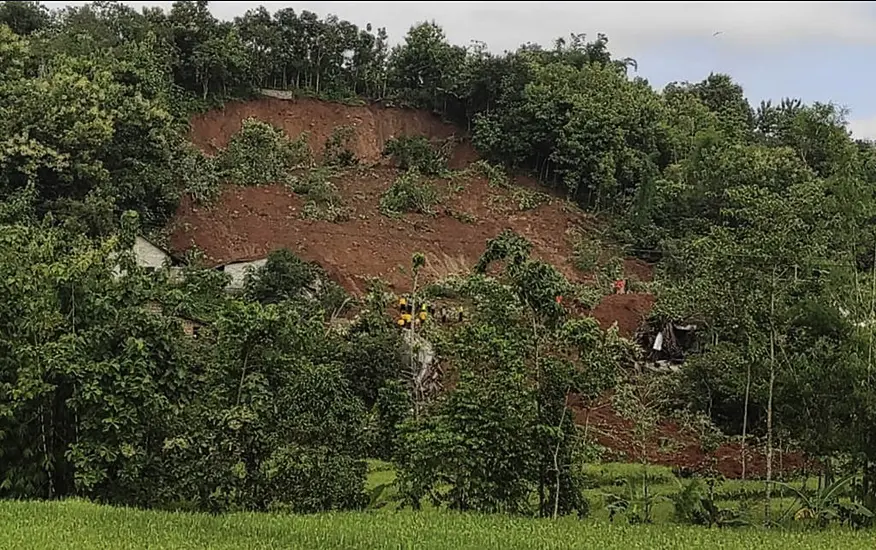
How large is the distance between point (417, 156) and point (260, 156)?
7.49 metres

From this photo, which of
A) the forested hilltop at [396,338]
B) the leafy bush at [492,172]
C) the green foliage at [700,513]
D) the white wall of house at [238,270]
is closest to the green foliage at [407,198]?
the forested hilltop at [396,338]

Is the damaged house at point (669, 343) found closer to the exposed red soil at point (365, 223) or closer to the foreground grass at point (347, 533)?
the exposed red soil at point (365, 223)

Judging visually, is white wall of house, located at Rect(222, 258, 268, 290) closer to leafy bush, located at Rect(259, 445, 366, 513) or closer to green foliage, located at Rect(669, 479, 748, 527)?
leafy bush, located at Rect(259, 445, 366, 513)

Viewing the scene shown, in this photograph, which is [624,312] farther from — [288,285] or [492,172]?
[492,172]

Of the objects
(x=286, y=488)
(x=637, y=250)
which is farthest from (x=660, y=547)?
(x=637, y=250)

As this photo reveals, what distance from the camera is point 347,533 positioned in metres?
10.2

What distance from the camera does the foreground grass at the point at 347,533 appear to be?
9.59 metres

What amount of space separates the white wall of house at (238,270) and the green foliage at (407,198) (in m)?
10.9

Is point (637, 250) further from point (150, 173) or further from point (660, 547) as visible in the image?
point (660, 547)

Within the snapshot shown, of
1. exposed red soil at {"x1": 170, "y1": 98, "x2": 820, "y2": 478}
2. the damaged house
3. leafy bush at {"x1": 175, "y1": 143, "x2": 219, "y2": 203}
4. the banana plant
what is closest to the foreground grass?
the banana plant

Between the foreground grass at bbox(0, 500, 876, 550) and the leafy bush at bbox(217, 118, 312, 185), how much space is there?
101 feet

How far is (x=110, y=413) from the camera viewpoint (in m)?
12.9

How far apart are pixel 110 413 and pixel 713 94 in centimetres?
5319

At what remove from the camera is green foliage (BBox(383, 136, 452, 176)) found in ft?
152
